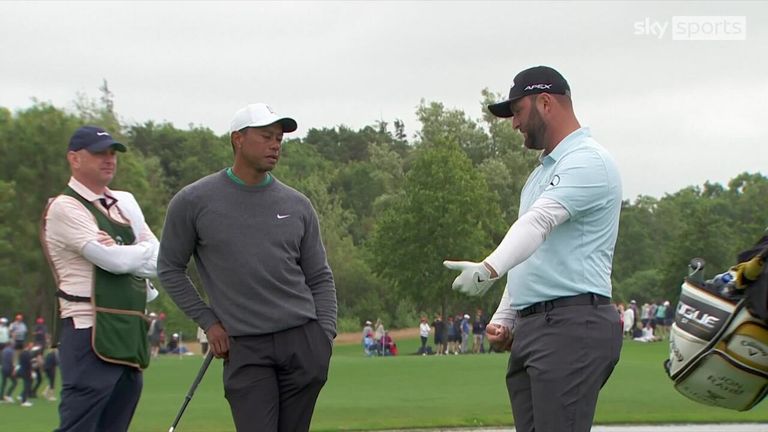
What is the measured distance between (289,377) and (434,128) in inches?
3080

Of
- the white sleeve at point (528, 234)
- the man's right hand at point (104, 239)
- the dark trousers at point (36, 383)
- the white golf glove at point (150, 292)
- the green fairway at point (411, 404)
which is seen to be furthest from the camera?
the dark trousers at point (36, 383)

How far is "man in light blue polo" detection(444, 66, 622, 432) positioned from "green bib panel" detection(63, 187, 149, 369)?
2520mm

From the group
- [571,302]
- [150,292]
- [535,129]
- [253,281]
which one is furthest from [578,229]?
[150,292]

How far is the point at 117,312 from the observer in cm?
690

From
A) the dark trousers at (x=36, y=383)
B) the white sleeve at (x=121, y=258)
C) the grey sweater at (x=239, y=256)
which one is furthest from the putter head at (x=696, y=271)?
the dark trousers at (x=36, y=383)

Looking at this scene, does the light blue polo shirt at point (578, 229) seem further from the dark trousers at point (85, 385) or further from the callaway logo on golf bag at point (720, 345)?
the dark trousers at point (85, 385)

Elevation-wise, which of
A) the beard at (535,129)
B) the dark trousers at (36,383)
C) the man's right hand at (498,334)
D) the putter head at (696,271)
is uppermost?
the beard at (535,129)

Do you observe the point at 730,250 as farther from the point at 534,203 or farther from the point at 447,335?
the point at 534,203

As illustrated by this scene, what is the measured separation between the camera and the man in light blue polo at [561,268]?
538cm

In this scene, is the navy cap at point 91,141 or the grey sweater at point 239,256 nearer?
the grey sweater at point 239,256

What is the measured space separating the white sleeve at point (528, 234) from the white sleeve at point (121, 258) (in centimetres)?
257

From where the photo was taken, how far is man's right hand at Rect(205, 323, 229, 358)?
603 cm

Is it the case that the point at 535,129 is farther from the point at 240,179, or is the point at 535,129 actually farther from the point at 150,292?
the point at 150,292

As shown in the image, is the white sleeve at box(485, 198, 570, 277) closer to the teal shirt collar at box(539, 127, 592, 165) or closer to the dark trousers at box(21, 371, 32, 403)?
the teal shirt collar at box(539, 127, 592, 165)
